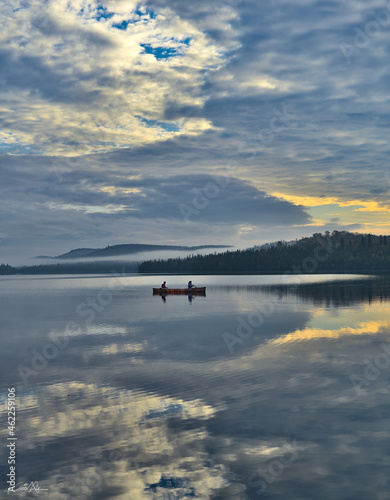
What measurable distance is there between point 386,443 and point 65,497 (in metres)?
10.3

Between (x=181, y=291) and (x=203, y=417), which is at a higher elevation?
(x=181, y=291)

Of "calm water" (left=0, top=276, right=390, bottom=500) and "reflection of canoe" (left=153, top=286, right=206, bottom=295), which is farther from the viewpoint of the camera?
"reflection of canoe" (left=153, top=286, right=206, bottom=295)

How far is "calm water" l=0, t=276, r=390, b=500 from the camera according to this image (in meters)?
12.2

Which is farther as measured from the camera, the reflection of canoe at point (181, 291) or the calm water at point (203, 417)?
the reflection of canoe at point (181, 291)

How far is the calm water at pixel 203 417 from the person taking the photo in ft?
40.1

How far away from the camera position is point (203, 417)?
17.1 m

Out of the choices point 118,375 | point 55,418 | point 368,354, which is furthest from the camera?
point 368,354

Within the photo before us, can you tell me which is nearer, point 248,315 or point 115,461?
point 115,461

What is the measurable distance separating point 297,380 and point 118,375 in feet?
32.8

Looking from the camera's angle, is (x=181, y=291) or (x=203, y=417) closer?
(x=203, y=417)

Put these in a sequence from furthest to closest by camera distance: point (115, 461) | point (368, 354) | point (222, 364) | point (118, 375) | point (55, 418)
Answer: point (368, 354) → point (222, 364) → point (118, 375) → point (55, 418) → point (115, 461)

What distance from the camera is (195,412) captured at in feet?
58.2

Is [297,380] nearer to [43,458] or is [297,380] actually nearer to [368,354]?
[368,354]

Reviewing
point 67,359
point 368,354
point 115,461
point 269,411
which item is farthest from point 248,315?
point 115,461
